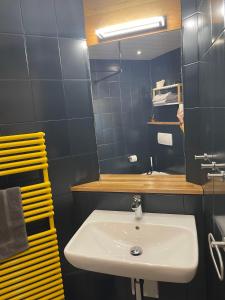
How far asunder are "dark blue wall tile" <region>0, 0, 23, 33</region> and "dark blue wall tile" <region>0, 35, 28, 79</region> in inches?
1.7

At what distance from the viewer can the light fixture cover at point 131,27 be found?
1.38 meters

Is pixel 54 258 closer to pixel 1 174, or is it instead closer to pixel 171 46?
pixel 1 174

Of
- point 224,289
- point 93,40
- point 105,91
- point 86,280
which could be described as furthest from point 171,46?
point 86,280

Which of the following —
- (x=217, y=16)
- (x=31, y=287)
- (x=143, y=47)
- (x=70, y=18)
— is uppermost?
(x=70, y=18)

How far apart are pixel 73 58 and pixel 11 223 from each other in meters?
1.07

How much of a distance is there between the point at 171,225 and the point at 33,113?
1.04m

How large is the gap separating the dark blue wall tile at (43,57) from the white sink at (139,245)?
935 mm

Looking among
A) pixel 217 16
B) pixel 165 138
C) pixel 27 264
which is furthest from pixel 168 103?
pixel 27 264

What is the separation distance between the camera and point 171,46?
1550mm

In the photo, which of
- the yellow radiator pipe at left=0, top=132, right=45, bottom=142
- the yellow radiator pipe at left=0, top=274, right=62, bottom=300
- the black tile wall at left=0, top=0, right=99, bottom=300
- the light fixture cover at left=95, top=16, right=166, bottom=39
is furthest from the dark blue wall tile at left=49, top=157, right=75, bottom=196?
the light fixture cover at left=95, top=16, right=166, bottom=39

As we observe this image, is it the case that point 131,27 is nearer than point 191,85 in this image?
No

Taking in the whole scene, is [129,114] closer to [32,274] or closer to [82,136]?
[82,136]

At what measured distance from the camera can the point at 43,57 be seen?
138 cm

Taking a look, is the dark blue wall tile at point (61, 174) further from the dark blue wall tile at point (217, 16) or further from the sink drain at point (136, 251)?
the dark blue wall tile at point (217, 16)
